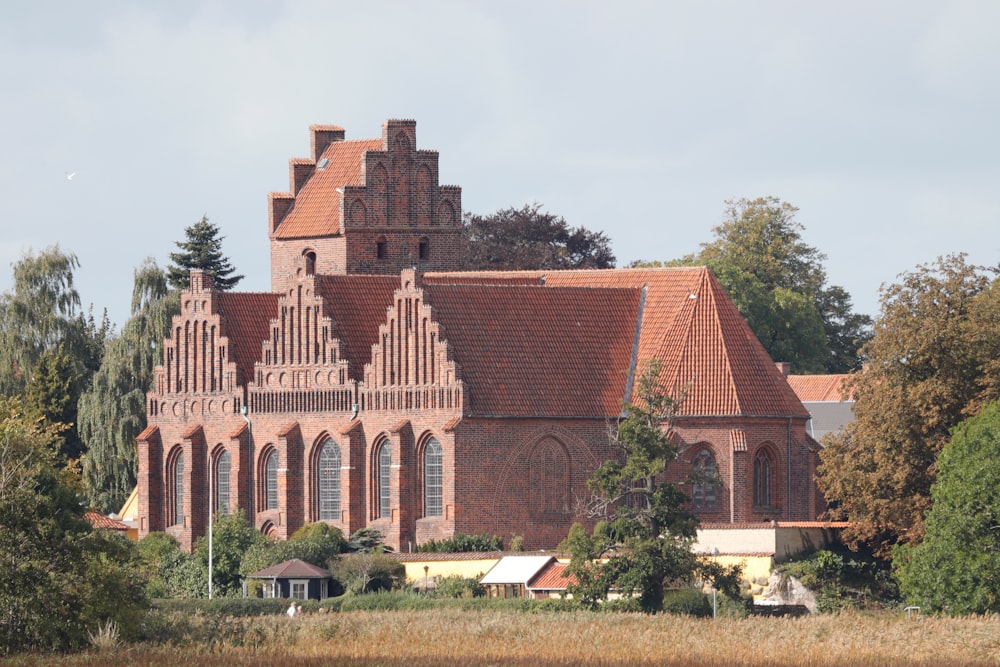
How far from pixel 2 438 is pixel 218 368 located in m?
22.1

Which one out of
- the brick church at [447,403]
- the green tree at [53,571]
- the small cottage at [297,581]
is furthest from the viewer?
the brick church at [447,403]

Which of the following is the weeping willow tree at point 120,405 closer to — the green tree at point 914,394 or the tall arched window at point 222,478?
the tall arched window at point 222,478

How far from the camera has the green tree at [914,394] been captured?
81.3 meters

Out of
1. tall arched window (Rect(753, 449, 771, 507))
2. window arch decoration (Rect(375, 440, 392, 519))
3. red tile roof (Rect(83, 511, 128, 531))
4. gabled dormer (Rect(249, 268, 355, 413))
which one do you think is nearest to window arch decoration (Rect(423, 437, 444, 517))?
window arch decoration (Rect(375, 440, 392, 519))

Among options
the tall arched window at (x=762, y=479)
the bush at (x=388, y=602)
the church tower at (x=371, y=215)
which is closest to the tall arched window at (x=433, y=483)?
the bush at (x=388, y=602)

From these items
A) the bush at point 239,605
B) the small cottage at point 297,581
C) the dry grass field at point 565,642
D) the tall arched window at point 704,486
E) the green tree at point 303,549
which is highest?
the tall arched window at point 704,486

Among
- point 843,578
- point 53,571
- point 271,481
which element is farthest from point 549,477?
point 53,571

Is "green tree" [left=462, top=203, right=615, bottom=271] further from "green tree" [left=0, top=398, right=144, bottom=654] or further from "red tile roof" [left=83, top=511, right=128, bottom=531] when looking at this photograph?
"green tree" [left=0, top=398, right=144, bottom=654]

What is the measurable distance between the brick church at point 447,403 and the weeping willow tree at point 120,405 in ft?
33.0

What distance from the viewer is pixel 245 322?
326 ft

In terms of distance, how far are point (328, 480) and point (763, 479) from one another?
14.4 meters

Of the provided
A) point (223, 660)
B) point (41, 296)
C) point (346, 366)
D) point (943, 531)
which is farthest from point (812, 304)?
point (223, 660)

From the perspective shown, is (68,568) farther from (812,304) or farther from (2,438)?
(812,304)

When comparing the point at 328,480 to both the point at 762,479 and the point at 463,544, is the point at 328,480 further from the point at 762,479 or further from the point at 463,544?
the point at 762,479
